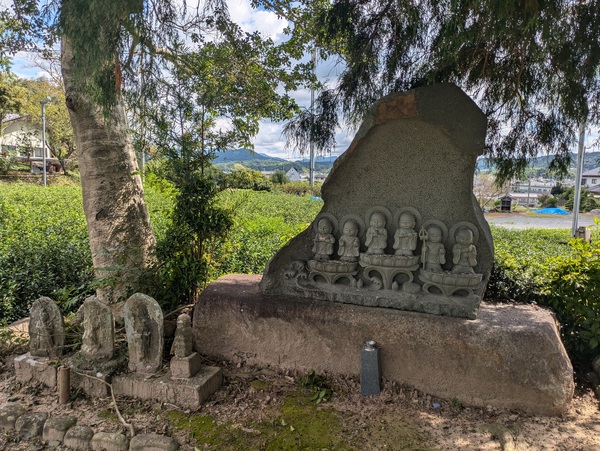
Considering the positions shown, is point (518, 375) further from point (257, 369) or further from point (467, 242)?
point (257, 369)

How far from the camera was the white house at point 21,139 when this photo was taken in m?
26.9

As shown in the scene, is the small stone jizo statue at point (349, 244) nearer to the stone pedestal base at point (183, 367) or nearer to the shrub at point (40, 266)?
the stone pedestal base at point (183, 367)

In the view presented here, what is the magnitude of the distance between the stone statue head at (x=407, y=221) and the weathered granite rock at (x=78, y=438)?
2.88 m

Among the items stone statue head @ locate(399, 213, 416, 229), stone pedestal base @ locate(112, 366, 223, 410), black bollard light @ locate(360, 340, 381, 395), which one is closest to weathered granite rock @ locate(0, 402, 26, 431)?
stone pedestal base @ locate(112, 366, 223, 410)

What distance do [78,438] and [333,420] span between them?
5.90 feet

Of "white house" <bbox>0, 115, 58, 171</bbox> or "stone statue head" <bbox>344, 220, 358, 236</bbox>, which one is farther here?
"white house" <bbox>0, 115, 58, 171</bbox>

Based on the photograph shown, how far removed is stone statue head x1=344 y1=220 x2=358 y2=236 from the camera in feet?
12.1

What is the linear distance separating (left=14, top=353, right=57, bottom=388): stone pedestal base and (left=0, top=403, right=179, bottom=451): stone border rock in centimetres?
31

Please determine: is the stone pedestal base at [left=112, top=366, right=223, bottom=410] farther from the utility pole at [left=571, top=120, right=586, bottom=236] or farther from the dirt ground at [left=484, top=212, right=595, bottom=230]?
the dirt ground at [left=484, top=212, right=595, bottom=230]

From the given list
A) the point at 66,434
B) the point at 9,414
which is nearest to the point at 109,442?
the point at 66,434

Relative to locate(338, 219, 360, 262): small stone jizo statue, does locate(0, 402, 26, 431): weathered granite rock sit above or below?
below

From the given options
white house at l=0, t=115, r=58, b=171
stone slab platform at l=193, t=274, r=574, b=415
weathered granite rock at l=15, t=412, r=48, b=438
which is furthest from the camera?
white house at l=0, t=115, r=58, b=171

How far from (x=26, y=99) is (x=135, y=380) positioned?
86.3ft

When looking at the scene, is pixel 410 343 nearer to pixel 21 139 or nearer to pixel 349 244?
pixel 349 244
